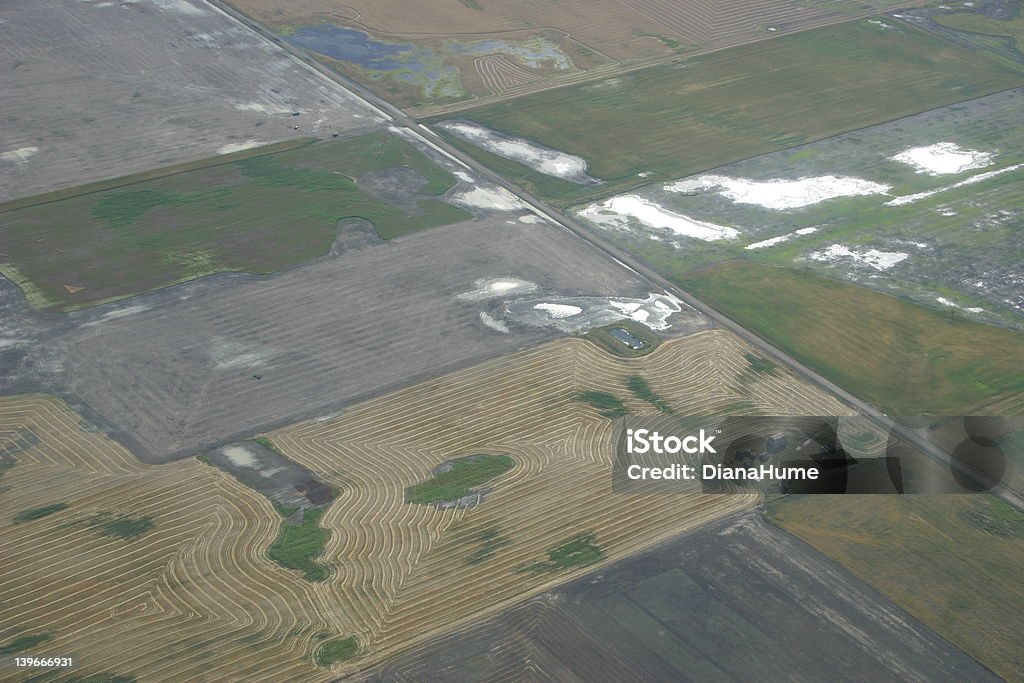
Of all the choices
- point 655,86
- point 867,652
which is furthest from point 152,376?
point 655,86

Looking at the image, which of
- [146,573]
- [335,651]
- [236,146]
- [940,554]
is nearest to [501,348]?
[335,651]

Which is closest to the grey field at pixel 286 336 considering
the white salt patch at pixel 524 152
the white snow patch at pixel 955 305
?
the white salt patch at pixel 524 152

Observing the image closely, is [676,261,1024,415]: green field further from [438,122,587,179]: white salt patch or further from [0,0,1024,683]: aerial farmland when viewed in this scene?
[438,122,587,179]: white salt patch

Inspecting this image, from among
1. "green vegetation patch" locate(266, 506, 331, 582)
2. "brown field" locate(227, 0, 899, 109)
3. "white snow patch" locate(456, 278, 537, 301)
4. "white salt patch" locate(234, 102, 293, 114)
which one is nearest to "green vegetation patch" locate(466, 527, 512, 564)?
"green vegetation patch" locate(266, 506, 331, 582)

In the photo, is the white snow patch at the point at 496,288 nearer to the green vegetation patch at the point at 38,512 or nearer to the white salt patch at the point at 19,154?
the green vegetation patch at the point at 38,512

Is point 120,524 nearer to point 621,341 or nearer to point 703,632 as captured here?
point 703,632

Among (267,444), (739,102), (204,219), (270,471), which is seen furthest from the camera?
(739,102)

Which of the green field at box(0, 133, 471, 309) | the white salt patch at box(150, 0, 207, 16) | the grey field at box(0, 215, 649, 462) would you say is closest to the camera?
the grey field at box(0, 215, 649, 462)

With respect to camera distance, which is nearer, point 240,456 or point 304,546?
point 304,546
